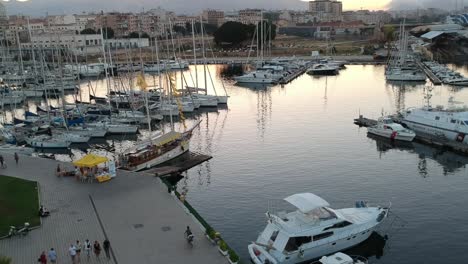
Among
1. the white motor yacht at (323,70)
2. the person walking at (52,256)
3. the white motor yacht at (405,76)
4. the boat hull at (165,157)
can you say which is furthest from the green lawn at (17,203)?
the white motor yacht at (323,70)

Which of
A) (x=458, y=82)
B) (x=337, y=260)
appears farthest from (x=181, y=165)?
(x=458, y=82)

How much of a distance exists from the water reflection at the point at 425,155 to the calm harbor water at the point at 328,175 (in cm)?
9

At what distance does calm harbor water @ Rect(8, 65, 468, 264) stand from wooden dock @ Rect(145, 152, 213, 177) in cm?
81

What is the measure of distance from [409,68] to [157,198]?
282 feet

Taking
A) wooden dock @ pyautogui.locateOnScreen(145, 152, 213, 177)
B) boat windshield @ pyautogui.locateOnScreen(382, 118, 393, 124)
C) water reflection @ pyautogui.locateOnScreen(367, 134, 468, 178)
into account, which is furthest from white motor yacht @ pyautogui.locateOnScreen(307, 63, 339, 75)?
wooden dock @ pyautogui.locateOnScreen(145, 152, 213, 177)

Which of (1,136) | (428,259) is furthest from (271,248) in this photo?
(1,136)

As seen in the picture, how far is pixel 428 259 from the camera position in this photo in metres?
27.5

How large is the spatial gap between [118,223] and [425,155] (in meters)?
32.5

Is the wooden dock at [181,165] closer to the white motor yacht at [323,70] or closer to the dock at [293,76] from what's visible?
the dock at [293,76]

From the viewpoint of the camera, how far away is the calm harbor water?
100 ft

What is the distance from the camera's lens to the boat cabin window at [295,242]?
2611cm

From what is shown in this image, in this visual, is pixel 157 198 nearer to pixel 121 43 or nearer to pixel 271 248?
pixel 271 248

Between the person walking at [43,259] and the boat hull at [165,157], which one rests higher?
the person walking at [43,259]

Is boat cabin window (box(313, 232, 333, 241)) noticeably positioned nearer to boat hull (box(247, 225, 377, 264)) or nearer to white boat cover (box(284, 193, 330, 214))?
boat hull (box(247, 225, 377, 264))
